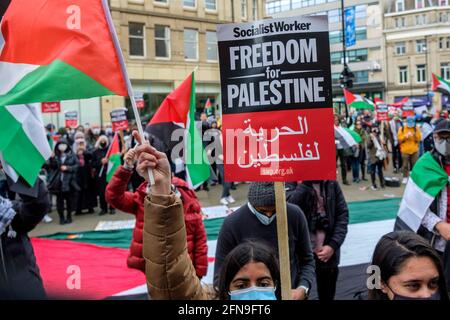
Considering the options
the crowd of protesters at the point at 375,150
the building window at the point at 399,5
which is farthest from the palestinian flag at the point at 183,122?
the crowd of protesters at the point at 375,150

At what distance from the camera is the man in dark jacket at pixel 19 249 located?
2994 millimetres

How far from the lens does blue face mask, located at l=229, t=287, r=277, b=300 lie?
218 centimetres

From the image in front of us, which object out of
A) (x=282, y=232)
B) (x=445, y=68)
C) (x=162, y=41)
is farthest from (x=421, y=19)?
(x=445, y=68)

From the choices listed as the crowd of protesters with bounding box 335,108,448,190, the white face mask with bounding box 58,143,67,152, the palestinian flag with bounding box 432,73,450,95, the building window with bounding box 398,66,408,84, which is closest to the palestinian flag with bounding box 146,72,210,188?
the white face mask with bounding box 58,143,67,152

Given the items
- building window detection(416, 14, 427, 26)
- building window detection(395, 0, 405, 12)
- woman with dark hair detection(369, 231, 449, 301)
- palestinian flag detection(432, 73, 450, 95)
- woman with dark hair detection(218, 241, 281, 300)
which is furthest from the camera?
building window detection(395, 0, 405, 12)

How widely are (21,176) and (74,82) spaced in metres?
1.13

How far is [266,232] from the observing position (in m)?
3.17

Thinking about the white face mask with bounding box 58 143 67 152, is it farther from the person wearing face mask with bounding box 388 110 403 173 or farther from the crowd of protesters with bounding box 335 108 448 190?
the person wearing face mask with bounding box 388 110 403 173

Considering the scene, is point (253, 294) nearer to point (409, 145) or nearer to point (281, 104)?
point (281, 104)

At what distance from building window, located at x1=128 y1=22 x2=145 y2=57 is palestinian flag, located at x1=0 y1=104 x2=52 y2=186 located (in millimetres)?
5942

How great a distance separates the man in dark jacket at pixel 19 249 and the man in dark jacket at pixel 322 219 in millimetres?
1898

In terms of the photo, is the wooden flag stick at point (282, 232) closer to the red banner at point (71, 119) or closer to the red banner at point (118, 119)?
the red banner at point (118, 119)
